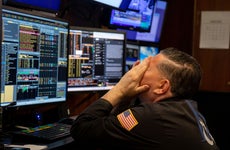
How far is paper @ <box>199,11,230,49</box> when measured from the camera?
11.6 ft

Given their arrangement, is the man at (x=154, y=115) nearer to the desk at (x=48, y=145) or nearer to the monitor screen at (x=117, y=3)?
the desk at (x=48, y=145)

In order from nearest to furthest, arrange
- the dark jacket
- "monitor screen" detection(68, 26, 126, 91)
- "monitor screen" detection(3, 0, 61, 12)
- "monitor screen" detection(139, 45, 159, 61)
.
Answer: the dark jacket → "monitor screen" detection(3, 0, 61, 12) → "monitor screen" detection(68, 26, 126, 91) → "monitor screen" detection(139, 45, 159, 61)

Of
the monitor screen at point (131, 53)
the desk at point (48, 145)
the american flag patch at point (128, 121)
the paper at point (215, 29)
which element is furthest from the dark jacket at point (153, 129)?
the paper at point (215, 29)

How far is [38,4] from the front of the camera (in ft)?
7.04

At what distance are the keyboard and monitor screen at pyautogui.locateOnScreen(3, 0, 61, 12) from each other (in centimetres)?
63

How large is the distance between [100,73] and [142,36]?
102 centimetres

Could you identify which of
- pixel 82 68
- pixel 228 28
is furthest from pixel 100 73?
pixel 228 28

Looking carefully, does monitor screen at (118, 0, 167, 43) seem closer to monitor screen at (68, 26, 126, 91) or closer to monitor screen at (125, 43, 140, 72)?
monitor screen at (125, 43, 140, 72)

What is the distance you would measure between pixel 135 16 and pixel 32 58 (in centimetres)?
140

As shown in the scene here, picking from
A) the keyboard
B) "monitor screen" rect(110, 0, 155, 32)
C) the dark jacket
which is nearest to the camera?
the dark jacket

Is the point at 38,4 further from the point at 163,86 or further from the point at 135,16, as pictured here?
the point at 135,16

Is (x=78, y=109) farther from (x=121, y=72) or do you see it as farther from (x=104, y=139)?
(x=104, y=139)

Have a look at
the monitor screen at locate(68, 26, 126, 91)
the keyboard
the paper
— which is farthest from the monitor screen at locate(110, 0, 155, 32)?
the keyboard

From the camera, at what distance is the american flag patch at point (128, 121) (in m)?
1.36
